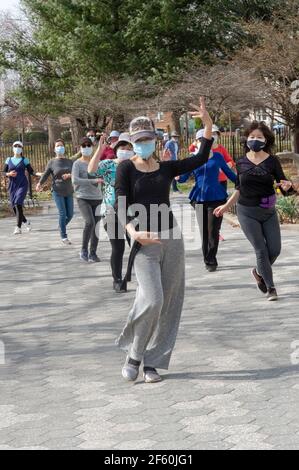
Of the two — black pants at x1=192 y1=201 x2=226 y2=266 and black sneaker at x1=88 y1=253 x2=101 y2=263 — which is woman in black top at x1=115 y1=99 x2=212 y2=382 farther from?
black sneaker at x1=88 y1=253 x2=101 y2=263

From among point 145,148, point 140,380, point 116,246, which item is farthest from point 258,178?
point 140,380

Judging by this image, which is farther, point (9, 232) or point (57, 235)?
point (9, 232)

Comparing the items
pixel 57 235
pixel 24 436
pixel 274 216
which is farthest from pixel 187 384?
pixel 57 235

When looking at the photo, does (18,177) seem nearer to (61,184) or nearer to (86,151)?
(61,184)

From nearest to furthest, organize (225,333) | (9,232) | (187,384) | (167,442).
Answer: (167,442) → (187,384) → (225,333) → (9,232)

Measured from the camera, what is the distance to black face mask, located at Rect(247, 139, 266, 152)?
28.6 ft

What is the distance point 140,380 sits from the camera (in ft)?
21.0

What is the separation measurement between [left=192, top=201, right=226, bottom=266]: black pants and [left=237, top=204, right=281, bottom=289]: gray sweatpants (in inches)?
78.8

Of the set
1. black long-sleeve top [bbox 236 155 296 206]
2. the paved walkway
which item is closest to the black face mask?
black long-sleeve top [bbox 236 155 296 206]

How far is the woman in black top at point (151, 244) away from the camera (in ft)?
20.7

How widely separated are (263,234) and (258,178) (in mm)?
572

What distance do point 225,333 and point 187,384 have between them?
161 centimetres

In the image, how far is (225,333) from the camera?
307 inches
